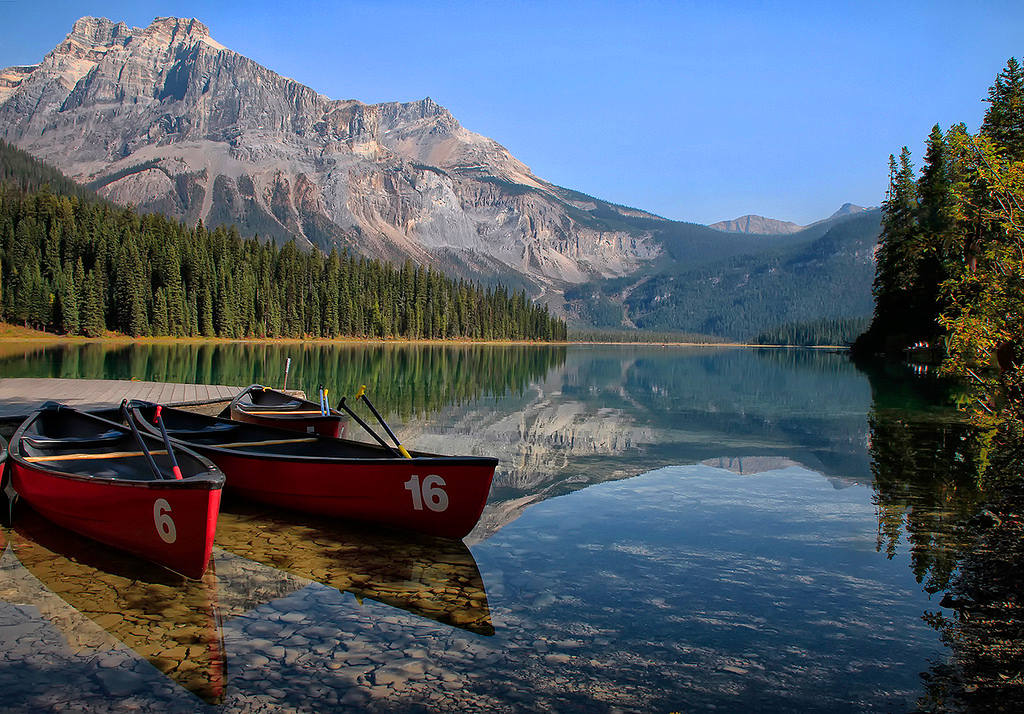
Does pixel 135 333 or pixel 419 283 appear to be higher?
pixel 419 283

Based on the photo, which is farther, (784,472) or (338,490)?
(784,472)

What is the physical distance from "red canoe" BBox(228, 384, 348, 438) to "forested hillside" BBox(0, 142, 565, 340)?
73.3 metres

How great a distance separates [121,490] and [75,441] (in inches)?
155

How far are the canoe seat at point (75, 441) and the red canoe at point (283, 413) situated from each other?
3.77m

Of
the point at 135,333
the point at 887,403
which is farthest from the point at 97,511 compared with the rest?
the point at 135,333

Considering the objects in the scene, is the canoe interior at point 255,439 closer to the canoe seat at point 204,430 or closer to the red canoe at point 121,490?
the canoe seat at point 204,430

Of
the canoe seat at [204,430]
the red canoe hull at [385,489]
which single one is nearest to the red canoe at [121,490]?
the canoe seat at [204,430]

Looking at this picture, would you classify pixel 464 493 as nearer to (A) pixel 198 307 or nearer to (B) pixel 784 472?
(B) pixel 784 472

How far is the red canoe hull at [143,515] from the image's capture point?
27.5 feet

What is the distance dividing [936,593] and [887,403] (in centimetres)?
2584

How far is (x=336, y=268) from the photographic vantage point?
388 ft

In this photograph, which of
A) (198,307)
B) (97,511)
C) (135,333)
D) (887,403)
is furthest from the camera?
(198,307)

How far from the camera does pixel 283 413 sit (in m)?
17.5

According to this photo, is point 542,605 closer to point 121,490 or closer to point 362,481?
point 362,481
